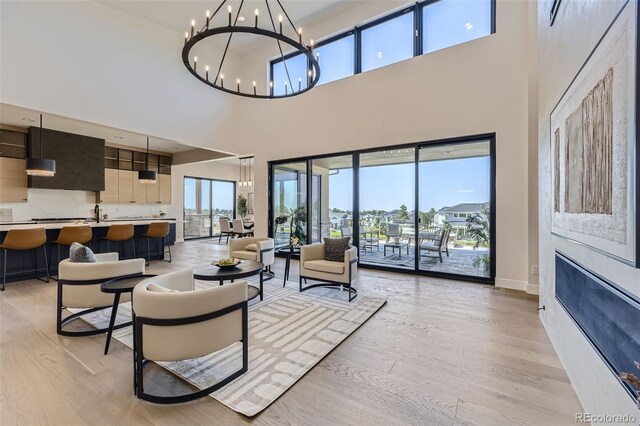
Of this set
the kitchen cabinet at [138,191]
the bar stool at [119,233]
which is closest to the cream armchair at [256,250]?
the bar stool at [119,233]

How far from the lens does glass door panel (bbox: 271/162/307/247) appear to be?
7.06 metres

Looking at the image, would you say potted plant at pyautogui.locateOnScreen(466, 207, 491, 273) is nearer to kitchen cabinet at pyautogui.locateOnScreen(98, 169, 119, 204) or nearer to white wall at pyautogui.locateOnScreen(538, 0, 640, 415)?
white wall at pyautogui.locateOnScreen(538, 0, 640, 415)

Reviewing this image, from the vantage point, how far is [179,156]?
32.7 feet

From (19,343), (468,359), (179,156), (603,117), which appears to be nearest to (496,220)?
(468,359)

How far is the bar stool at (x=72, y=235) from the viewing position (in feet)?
16.6

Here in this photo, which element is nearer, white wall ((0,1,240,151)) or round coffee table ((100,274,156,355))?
round coffee table ((100,274,156,355))

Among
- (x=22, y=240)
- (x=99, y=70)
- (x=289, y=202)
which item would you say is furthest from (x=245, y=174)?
(x=22, y=240)

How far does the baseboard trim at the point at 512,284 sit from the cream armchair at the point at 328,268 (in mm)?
2464

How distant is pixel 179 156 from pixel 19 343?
8.32 m

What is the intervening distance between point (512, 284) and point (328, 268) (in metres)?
3.08

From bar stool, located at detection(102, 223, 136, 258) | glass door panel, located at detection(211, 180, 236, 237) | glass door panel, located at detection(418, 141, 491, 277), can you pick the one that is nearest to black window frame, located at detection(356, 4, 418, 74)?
glass door panel, located at detection(418, 141, 491, 277)

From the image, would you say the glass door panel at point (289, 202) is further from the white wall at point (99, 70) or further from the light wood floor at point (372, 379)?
the light wood floor at point (372, 379)

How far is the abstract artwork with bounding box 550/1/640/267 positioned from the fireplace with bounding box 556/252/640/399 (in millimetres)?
220

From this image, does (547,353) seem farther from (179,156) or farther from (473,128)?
(179,156)
